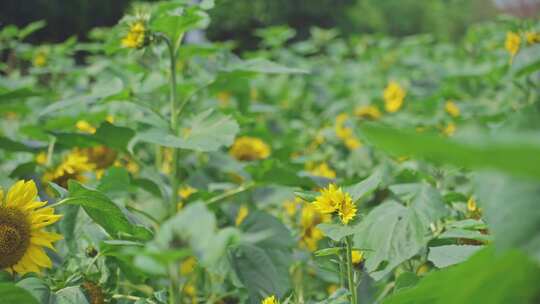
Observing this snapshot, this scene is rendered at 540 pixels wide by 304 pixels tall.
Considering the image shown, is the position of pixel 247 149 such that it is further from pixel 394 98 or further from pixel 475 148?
pixel 475 148

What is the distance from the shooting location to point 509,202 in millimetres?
465

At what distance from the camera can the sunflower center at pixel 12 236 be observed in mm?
873

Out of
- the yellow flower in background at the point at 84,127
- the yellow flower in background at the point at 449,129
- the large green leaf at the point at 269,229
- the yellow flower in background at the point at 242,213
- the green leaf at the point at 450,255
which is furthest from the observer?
the yellow flower in background at the point at 449,129

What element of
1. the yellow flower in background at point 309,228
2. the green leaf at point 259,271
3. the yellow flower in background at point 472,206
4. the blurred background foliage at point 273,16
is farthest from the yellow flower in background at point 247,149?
the blurred background foliage at point 273,16

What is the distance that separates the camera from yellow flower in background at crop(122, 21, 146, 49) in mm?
1268

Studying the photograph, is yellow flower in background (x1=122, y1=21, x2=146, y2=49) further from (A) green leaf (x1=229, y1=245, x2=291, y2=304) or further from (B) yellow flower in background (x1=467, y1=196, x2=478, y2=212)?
(B) yellow flower in background (x1=467, y1=196, x2=478, y2=212)

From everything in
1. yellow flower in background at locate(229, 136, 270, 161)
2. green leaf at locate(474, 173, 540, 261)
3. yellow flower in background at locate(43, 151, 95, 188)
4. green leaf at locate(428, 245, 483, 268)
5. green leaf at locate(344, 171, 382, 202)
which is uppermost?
green leaf at locate(474, 173, 540, 261)

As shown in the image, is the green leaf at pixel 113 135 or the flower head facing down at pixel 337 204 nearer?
the flower head facing down at pixel 337 204

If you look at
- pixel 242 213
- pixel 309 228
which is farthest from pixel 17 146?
pixel 309 228

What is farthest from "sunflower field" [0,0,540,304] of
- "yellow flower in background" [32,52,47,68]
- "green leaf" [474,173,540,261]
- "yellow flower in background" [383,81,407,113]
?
"yellow flower in background" [32,52,47,68]

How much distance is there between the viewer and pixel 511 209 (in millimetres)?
463

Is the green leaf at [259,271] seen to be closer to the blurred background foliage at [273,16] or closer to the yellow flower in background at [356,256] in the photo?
the yellow flower in background at [356,256]

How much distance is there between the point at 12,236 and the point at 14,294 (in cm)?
19

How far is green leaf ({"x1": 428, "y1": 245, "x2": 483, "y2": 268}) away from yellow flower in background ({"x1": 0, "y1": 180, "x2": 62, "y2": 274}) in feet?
1.49
